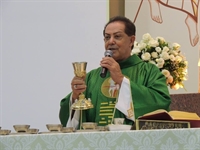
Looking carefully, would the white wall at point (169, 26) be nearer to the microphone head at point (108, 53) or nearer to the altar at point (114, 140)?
the microphone head at point (108, 53)

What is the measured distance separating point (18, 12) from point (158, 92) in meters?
2.50

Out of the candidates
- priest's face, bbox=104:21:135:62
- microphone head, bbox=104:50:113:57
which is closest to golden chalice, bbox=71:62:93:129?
microphone head, bbox=104:50:113:57

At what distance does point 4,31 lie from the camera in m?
5.39

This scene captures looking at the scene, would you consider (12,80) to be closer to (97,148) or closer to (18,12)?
(18,12)

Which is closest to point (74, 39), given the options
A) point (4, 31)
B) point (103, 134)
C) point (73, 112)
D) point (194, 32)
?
point (4, 31)

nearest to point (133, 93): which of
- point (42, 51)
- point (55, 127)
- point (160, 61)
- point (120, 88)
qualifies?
point (120, 88)

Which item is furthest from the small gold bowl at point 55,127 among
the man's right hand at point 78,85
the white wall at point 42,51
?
the white wall at point 42,51

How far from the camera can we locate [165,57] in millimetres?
3949

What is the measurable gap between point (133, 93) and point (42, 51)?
2176mm

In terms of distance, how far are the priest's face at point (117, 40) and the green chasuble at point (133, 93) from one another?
0.07m

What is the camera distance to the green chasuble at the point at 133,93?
326 cm

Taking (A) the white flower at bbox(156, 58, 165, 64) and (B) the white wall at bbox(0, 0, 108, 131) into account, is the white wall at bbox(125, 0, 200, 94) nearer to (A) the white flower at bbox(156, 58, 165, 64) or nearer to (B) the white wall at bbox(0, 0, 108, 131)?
(B) the white wall at bbox(0, 0, 108, 131)

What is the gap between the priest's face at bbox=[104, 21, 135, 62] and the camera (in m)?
3.54

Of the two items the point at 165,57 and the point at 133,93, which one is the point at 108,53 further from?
the point at 165,57
